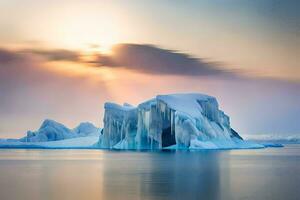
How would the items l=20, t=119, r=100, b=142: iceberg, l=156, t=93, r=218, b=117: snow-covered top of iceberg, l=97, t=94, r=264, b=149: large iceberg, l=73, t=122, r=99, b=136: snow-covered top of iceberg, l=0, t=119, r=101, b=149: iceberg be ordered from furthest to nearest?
l=73, t=122, r=99, b=136: snow-covered top of iceberg < l=0, t=119, r=101, b=149: iceberg < l=20, t=119, r=100, b=142: iceberg < l=156, t=93, r=218, b=117: snow-covered top of iceberg < l=97, t=94, r=264, b=149: large iceberg

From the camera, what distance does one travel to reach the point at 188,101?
1074 inches

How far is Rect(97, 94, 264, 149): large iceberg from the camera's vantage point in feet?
84.6

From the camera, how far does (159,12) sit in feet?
63.5

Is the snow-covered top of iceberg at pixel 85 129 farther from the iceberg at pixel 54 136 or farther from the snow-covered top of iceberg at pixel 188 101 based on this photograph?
the snow-covered top of iceberg at pixel 188 101

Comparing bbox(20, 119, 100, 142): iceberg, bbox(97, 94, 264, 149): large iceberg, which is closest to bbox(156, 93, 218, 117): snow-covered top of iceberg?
bbox(97, 94, 264, 149): large iceberg

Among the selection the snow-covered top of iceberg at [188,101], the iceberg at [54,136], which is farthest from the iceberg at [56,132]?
the snow-covered top of iceberg at [188,101]

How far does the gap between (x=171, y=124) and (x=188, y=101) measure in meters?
1.79

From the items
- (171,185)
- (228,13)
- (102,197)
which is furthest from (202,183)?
(228,13)

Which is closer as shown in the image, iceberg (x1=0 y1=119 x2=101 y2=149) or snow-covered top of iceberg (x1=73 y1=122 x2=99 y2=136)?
iceberg (x1=0 y1=119 x2=101 y2=149)

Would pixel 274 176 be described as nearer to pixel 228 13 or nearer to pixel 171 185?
pixel 171 185

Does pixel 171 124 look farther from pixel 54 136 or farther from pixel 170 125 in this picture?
pixel 54 136

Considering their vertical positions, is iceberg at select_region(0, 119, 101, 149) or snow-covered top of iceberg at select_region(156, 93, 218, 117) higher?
snow-covered top of iceberg at select_region(156, 93, 218, 117)

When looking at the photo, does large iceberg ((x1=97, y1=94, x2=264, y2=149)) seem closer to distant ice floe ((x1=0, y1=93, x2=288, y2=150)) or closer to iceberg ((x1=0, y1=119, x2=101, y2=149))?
distant ice floe ((x1=0, y1=93, x2=288, y2=150))

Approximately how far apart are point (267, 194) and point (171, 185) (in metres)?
2.23
